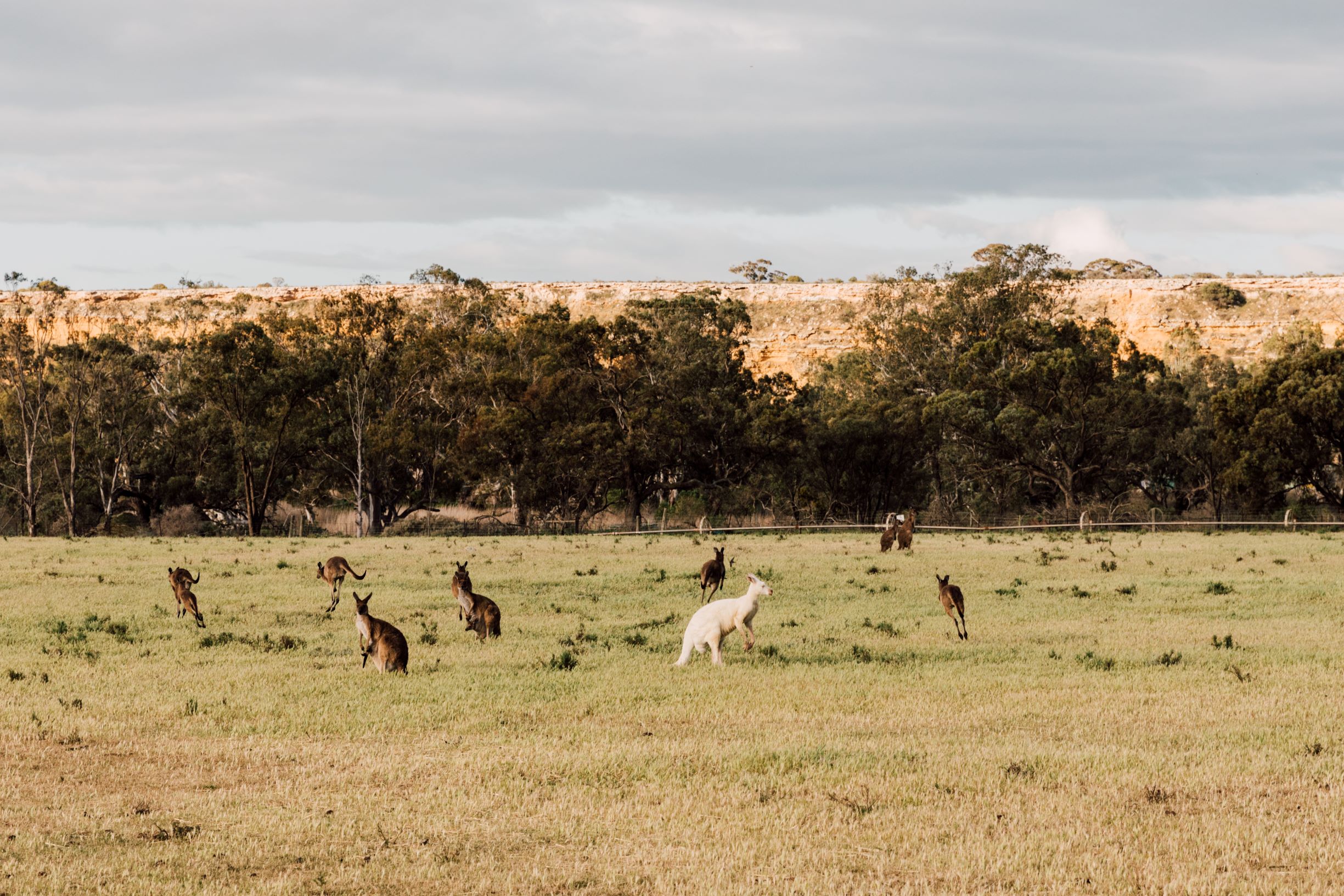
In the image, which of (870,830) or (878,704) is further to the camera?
(878,704)

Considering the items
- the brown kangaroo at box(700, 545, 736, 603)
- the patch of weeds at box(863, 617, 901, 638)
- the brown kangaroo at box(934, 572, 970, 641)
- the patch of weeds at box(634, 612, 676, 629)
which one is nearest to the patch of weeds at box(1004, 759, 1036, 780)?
the brown kangaroo at box(934, 572, 970, 641)

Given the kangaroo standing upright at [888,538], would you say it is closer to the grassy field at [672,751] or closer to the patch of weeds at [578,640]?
the grassy field at [672,751]

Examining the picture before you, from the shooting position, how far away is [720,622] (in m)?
15.8

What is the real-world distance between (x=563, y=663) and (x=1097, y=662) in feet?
22.4

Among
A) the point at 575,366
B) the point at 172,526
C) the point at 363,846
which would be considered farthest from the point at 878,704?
the point at 172,526

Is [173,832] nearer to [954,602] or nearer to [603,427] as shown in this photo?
[954,602]

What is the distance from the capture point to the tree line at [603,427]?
206 ft

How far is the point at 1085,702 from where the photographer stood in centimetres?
1345

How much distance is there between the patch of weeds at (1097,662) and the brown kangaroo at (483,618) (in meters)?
8.16

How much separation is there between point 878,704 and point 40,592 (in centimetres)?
1953

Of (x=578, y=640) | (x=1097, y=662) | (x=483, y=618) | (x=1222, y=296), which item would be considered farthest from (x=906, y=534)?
(x=1222, y=296)

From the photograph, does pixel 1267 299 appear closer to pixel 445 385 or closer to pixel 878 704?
pixel 445 385

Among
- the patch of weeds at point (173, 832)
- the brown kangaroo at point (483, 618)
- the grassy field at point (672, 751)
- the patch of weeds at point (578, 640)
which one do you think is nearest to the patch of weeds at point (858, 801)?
the grassy field at point (672, 751)

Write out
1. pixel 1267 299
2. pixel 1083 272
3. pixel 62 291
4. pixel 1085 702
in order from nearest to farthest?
pixel 1085 702, pixel 62 291, pixel 1267 299, pixel 1083 272
